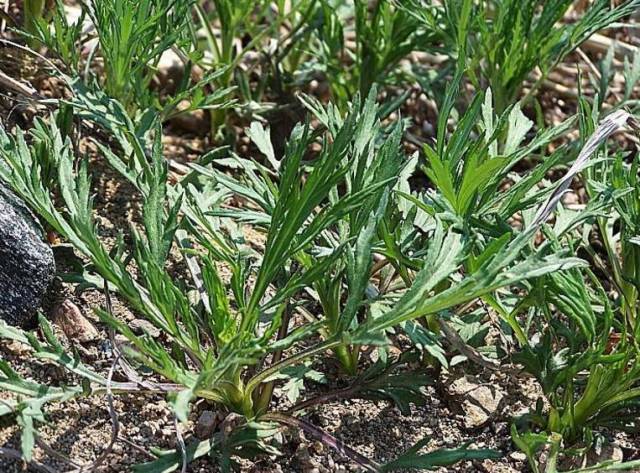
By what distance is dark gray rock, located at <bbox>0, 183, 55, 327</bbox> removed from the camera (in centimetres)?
197

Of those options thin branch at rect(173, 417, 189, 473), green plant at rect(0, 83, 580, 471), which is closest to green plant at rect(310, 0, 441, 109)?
green plant at rect(0, 83, 580, 471)

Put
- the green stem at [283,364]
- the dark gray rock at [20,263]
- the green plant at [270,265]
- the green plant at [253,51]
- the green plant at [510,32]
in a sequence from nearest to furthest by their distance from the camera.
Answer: the green plant at [270,265]
the green stem at [283,364]
the dark gray rock at [20,263]
the green plant at [510,32]
the green plant at [253,51]

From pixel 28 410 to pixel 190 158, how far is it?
122cm

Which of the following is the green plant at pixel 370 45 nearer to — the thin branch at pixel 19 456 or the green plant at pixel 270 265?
the green plant at pixel 270 265

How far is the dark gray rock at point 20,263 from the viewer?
6.46 feet

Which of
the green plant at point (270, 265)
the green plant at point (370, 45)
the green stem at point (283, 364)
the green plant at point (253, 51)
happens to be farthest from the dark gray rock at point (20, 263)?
the green plant at point (370, 45)

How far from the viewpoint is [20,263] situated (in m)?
1.98

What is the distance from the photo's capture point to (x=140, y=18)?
219cm

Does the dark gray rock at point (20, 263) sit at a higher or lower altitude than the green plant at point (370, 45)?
lower

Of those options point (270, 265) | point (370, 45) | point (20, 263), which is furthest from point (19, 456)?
point (370, 45)

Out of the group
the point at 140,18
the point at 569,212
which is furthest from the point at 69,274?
the point at 569,212

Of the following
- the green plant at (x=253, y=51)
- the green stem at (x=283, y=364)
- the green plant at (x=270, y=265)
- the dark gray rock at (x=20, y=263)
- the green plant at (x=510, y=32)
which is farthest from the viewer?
the green plant at (x=253, y=51)

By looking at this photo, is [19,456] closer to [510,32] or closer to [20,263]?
[20,263]

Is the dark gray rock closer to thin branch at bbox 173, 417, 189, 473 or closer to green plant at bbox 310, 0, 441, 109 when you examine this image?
thin branch at bbox 173, 417, 189, 473
